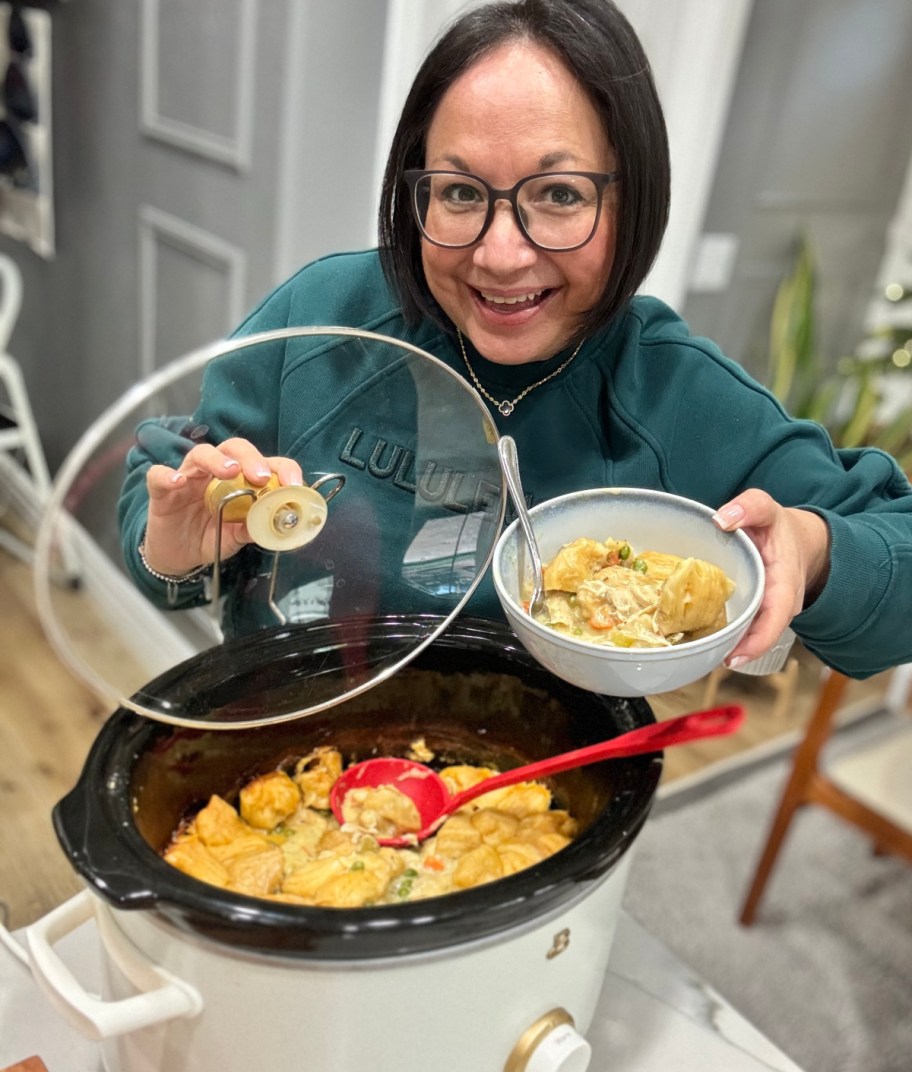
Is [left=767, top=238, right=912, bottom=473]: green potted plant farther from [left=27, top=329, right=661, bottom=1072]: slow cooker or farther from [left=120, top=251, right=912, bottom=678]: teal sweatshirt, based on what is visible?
[left=27, top=329, right=661, bottom=1072]: slow cooker

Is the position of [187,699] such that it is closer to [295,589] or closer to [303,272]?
[295,589]

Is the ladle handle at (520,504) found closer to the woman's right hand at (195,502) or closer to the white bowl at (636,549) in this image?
the white bowl at (636,549)

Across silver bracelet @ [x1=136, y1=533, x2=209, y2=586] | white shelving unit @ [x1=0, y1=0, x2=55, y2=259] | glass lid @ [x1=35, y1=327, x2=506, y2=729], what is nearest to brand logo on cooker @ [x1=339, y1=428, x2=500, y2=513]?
glass lid @ [x1=35, y1=327, x2=506, y2=729]

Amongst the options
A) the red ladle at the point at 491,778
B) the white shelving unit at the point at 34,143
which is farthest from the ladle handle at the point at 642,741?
the white shelving unit at the point at 34,143

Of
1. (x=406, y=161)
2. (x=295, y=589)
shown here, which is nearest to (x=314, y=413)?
(x=295, y=589)

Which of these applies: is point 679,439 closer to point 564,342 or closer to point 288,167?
point 564,342

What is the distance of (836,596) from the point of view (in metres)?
0.71

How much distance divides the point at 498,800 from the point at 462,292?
0.40 m

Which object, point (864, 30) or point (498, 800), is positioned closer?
point (498, 800)

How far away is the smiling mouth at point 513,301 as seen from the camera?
0.72 m

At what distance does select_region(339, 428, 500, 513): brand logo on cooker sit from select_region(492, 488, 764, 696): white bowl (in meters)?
0.03

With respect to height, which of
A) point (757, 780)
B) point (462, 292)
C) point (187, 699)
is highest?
point (462, 292)

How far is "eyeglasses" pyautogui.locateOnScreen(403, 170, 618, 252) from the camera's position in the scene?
66cm

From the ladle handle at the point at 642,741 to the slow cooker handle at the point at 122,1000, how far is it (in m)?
0.26
